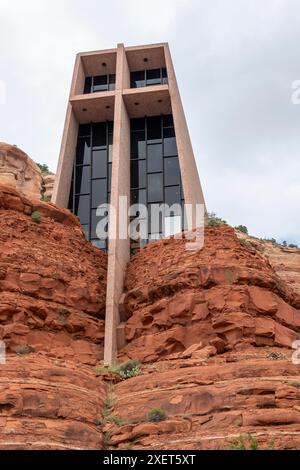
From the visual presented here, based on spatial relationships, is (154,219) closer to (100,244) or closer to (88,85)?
(100,244)

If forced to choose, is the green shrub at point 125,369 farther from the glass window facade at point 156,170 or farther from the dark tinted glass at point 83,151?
the dark tinted glass at point 83,151

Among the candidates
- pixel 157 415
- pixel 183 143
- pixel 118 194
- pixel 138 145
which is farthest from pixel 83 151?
pixel 157 415

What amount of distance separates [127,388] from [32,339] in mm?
3875

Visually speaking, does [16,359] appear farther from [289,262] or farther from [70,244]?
[289,262]

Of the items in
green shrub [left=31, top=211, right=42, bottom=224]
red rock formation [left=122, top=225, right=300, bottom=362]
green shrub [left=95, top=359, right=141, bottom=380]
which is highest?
green shrub [left=31, top=211, right=42, bottom=224]

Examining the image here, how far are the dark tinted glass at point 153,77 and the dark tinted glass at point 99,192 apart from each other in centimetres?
617

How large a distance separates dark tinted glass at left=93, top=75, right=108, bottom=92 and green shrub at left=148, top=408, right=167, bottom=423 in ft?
74.1

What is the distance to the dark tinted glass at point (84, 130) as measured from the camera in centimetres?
3550

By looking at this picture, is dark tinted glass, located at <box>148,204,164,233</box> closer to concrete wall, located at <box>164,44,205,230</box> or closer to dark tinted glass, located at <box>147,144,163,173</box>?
concrete wall, located at <box>164,44,205,230</box>

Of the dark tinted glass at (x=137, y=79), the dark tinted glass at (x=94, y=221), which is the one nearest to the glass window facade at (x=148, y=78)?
the dark tinted glass at (x=137, y=79)

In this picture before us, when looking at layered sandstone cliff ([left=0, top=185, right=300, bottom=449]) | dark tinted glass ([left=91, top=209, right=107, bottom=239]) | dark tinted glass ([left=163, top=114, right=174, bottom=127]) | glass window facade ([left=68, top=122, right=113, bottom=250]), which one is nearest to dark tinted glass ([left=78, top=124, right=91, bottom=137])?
glass window facade ([left=68, top=122, right=113, bottom=250])

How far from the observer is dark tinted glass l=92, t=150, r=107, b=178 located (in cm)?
3400
